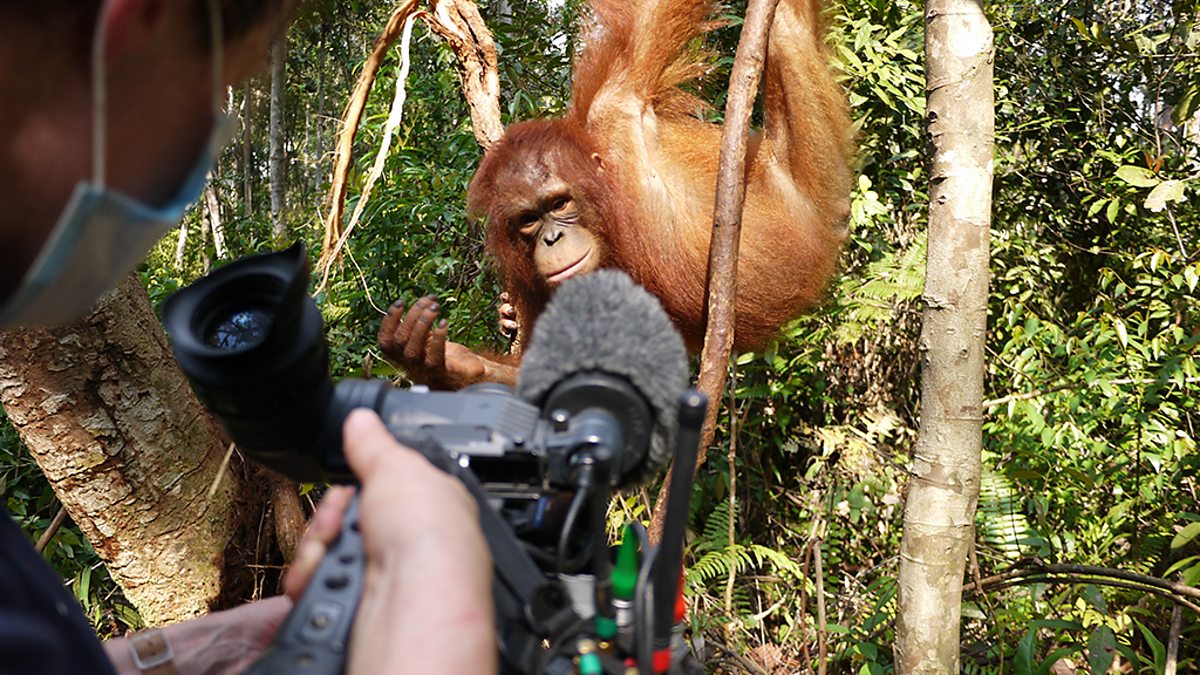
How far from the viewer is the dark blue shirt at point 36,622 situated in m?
0.62

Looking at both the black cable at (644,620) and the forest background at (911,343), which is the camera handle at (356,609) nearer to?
the black cable at (644,620)

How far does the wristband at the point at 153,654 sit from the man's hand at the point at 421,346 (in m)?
1.43

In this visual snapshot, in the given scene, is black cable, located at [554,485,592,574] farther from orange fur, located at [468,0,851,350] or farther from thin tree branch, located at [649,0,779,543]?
orange fur, located at [468,0,851,350]

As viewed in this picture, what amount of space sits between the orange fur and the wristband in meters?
2.00

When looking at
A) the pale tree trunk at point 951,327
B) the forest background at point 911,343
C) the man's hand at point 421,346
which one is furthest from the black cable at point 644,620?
the forest background at point 911,343

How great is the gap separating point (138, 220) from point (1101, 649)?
2.43 metres

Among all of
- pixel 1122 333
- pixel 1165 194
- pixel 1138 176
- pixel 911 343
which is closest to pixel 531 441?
pixel 1165 194

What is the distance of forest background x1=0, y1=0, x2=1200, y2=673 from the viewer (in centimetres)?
300

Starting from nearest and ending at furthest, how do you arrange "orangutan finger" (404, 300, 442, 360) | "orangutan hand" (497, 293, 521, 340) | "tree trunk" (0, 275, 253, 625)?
"tree trunk" (0, 275, 253, 625) → "orangutan finger" (404, 300, 442, 360) → "orangutan hand" (497, 293, 521, 340)

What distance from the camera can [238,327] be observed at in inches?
34.3

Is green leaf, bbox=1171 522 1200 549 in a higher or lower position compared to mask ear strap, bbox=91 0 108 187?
lower

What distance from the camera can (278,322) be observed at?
785 mm

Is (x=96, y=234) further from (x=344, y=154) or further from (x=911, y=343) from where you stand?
(x=911, y=343)

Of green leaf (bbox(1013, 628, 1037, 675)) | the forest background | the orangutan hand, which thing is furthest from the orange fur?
green leaf (bbox(1013, 628, 1037, 675))
